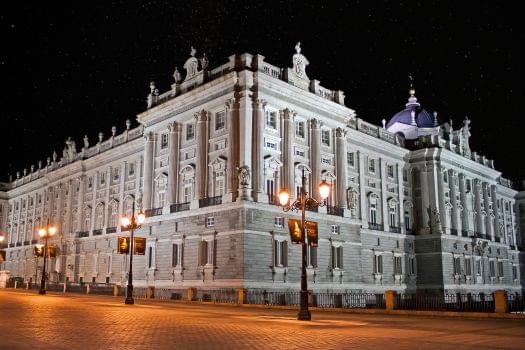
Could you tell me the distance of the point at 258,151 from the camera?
139 feet

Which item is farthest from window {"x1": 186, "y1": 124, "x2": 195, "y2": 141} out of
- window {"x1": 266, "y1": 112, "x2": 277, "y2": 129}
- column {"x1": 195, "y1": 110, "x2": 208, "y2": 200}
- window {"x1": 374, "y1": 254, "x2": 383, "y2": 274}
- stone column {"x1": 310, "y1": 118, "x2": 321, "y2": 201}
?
window {"x1": 374, "y1": 254, "x2": 383, "y2": 274}

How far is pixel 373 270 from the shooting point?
56.8 metres

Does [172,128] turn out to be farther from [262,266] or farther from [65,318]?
[65,318]

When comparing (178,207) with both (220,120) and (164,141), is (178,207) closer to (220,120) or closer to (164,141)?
(164,141)

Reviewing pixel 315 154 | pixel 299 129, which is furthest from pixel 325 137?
pixel 299 129

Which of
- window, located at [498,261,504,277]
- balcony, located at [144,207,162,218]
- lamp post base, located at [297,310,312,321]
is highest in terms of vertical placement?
balcony, located at [144,207,162,218]

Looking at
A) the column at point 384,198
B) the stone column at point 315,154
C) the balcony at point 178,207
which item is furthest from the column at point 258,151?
the column at point 384,198

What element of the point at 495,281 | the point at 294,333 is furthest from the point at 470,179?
the point at 294,333

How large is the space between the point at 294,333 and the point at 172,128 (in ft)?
115

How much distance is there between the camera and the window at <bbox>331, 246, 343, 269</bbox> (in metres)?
47.6

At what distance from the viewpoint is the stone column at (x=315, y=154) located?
156 ft

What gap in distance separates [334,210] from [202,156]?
511 inches

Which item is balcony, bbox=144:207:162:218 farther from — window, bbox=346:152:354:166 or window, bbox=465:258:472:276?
window, bbox=465:258:472:276

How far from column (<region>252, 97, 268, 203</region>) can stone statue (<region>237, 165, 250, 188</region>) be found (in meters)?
1.15
